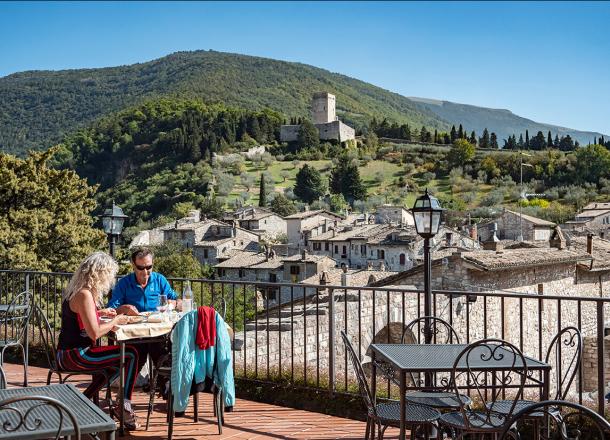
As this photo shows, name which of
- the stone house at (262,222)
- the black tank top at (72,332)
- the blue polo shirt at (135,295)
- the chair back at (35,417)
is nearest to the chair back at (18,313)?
the blue polo shirt at (135,295)

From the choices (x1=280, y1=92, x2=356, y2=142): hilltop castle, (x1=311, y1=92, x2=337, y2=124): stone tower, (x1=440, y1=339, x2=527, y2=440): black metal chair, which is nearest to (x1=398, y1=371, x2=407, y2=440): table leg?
(x1=440, y1=339, x2=527, y2=440): black metal chair

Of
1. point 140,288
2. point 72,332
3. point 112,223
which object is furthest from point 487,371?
point 112,223

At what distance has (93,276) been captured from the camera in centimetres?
471

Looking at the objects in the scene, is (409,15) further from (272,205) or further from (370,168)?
(370,168)

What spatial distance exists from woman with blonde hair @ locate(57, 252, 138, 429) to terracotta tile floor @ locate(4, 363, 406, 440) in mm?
393

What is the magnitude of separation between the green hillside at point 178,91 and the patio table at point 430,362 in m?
126

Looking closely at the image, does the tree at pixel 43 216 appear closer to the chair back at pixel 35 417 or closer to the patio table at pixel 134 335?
the patio table at pixel 134 335

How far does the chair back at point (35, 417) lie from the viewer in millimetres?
2480

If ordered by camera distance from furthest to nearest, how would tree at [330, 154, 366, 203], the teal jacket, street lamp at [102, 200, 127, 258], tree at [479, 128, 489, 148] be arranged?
tree at [479, 128, 489, 148], tree at [330, 154, 366, 203], street lamp at [102, 200, 127, 258], the teal jacket

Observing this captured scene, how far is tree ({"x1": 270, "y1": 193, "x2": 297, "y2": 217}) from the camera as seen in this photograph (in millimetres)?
81250

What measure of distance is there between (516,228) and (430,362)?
179ft

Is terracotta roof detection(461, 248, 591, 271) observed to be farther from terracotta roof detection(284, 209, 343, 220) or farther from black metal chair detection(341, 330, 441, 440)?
terracotta roof detection(284, 209, 343, 220)

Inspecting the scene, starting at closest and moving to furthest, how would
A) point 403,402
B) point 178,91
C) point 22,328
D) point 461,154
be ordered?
point 403,402
point 22,328
point 461,154
point 178,91

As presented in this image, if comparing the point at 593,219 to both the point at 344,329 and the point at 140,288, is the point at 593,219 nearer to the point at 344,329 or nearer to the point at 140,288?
the point at 344,329
